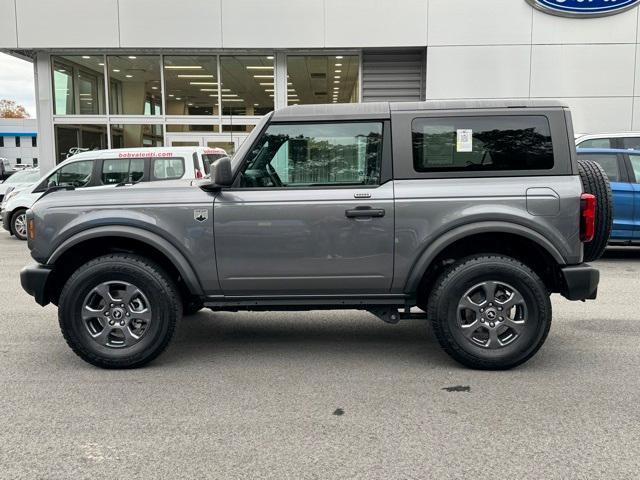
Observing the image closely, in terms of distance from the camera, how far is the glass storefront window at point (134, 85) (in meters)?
17.2

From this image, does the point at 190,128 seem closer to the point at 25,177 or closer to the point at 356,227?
the point at 25,177

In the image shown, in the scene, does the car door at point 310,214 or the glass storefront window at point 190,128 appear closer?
the car door at point 310,214

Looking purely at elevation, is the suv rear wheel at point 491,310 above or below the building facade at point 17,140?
below

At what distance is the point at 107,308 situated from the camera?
175 inches

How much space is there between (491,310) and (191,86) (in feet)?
49.2

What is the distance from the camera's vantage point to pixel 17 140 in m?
76.5

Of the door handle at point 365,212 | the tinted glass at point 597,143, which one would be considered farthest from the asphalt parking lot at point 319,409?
the tinted glass at point 597,143

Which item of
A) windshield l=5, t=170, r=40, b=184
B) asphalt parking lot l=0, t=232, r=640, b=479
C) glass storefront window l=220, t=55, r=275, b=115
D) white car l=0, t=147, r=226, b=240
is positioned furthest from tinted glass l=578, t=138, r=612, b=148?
windshield l=5, t=170, r=40, b=184

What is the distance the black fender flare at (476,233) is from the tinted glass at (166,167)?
22.0 feet

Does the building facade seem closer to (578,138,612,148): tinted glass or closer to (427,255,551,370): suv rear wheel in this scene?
(578,138,612,148): tinted glass

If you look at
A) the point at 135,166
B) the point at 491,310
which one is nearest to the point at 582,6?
the point at 135,166

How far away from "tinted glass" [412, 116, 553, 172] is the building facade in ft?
264

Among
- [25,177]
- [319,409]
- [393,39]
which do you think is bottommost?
[319,409]

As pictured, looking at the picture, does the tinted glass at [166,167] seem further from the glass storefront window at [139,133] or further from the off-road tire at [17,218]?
the glass storefront window at [139,133]
